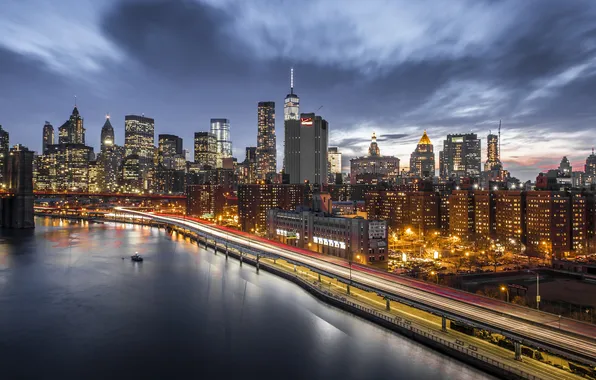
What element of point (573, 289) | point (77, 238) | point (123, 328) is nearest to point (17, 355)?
point (123, 328)

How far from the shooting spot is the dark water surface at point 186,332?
21922mm

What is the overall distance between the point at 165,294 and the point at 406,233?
4944 cm

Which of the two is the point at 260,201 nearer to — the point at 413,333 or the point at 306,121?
the point at 306,121

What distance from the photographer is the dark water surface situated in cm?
2192

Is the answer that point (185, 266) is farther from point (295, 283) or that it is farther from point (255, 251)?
point (295, 283)

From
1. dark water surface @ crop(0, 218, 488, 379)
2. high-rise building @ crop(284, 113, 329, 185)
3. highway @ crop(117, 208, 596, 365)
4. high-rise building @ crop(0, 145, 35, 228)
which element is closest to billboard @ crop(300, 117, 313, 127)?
high-rise building @ crop(284, 113, 329, 185)

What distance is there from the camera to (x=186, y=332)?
89.9ft

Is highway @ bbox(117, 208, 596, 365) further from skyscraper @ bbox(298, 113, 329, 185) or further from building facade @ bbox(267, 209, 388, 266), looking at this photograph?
skyscraper @ bbox(298, 113, 329, 185)

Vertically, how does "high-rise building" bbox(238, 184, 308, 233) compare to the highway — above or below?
above

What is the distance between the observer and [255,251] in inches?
1823

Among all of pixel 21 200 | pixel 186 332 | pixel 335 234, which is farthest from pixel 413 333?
pixel 21 200

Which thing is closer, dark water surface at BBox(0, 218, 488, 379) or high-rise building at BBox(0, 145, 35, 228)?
dark water surface at BBox(0, 218, 488, 379)

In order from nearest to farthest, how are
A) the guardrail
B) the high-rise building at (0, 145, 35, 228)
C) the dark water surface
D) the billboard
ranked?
the guardrail
the dark water surface
the high-rise building at (0, 145, 35, 228)
the billboard

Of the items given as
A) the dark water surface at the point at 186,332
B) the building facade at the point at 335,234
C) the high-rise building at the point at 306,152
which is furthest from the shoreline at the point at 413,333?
the high-rise building at the point at 306,152
